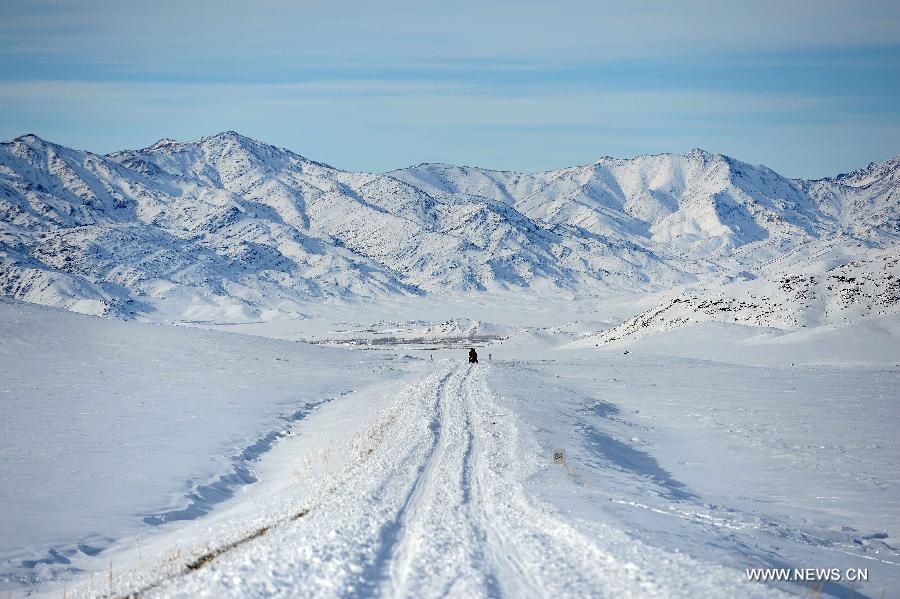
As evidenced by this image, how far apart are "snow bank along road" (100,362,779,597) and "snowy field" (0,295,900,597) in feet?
0.17

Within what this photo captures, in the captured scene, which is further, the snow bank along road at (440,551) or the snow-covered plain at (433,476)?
the snow-covered plain at (433,476)

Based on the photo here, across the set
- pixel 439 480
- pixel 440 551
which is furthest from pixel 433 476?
pixel 440 551

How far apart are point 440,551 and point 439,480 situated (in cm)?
529

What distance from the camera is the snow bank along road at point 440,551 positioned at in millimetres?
9844

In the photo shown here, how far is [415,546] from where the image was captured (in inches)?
450

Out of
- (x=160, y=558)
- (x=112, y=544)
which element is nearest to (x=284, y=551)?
(x=160, y=558)

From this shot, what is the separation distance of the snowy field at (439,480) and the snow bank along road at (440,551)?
5cm

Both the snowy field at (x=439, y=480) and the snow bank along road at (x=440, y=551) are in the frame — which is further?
the snowy field at (x=439, y=480)

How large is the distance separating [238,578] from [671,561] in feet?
20.5

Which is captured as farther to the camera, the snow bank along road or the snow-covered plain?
the snow-covered plain

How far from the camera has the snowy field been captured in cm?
1084

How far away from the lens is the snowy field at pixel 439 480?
10.8 m

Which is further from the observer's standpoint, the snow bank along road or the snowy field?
the snowy field

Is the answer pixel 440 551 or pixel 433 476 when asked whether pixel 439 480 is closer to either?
pixel 433 476
